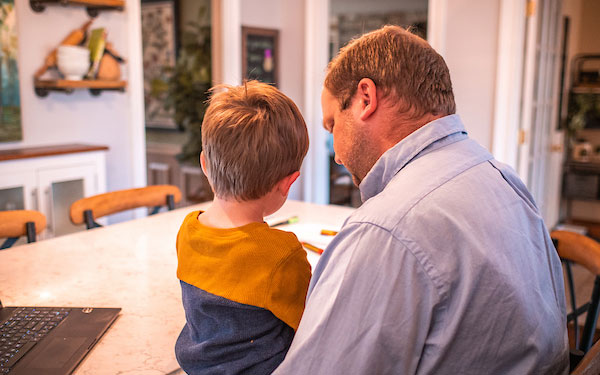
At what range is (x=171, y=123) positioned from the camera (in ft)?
17.4

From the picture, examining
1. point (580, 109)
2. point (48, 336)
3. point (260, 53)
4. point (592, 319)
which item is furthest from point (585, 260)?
point (580, 109)

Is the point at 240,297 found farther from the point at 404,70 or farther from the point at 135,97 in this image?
the point at 135,97

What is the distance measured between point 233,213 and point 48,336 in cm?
42

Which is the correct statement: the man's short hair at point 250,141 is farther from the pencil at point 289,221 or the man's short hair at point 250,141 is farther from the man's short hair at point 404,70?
the pencil at point 289,221

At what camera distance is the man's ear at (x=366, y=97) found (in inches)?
36.0

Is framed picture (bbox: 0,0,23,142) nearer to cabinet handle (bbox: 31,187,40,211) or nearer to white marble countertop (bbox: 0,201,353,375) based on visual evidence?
cabinet handle (bbox: 31,187,40,211)

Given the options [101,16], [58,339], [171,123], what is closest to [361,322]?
[58,339]

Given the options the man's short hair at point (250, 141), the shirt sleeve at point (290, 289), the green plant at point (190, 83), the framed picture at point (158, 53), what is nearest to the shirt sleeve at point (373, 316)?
the shirt sleeve at point (290, 289)

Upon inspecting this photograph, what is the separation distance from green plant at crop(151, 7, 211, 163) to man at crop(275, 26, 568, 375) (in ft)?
13.3

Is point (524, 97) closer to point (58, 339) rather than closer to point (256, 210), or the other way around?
point (256, 210)

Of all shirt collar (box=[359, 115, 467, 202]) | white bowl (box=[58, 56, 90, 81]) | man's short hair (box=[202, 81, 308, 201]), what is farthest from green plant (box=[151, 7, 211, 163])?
shirt collar (box=[359, 115, 467, 202])

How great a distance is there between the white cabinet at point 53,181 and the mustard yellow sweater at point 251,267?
83.6 inches

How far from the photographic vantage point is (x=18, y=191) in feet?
8.94

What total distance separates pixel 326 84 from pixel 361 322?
472 mm
